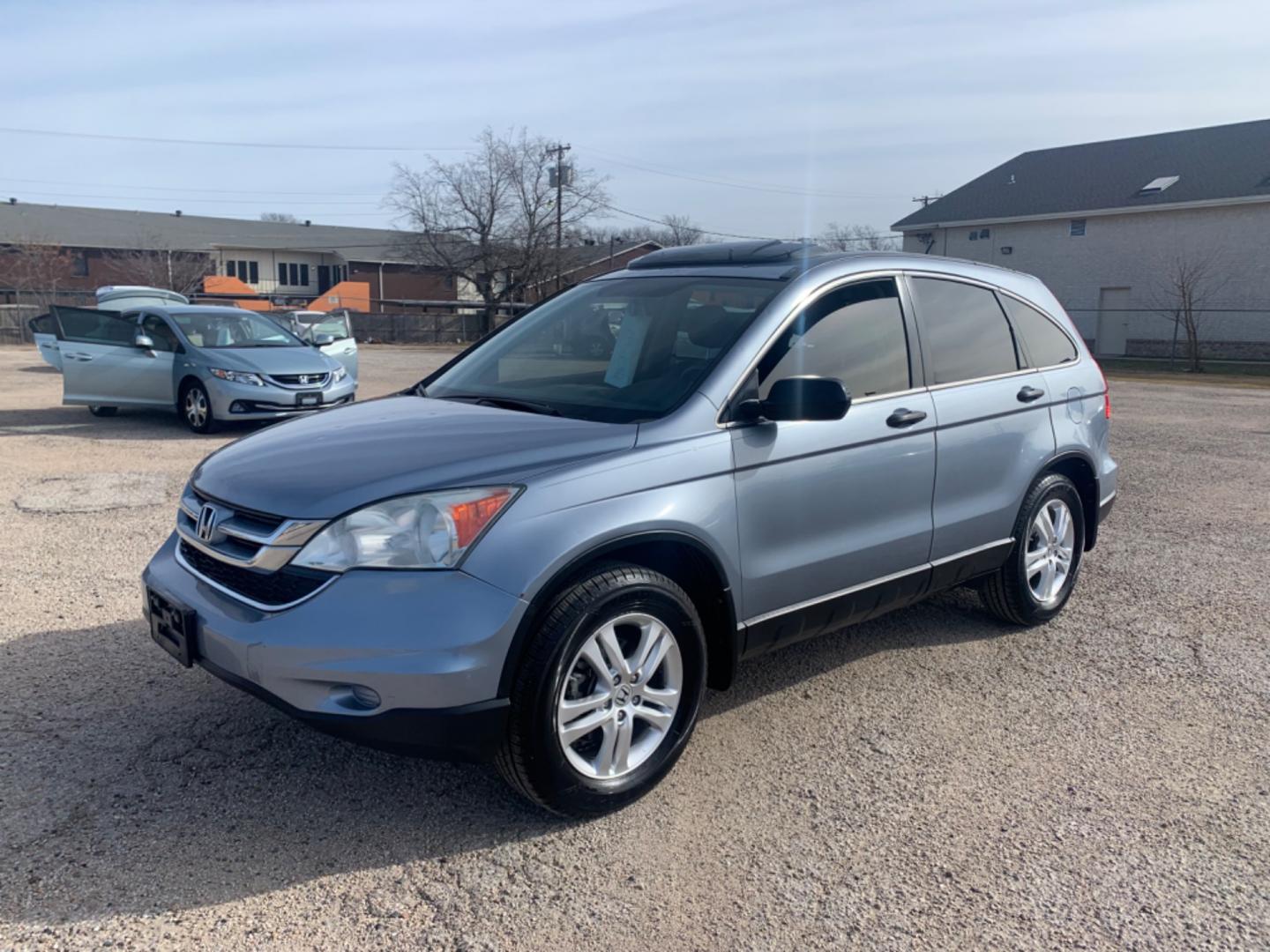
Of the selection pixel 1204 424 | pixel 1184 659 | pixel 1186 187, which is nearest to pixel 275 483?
pixel 1184 659

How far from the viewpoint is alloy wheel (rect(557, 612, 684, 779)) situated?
121 inches

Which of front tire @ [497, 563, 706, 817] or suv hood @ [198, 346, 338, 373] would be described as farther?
suv hood @ [198, 346, 338, 373]

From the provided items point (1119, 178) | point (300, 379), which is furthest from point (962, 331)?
point (1119, 178)

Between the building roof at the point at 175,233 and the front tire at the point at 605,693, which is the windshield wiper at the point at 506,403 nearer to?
the front tire at the point at 605,693

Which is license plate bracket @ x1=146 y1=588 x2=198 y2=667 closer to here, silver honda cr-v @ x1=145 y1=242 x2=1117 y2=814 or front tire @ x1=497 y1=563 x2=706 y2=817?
silver honda cr-v @ x1=145 y1=242 x2=1117 y2=814

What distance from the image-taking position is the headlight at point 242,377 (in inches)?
451

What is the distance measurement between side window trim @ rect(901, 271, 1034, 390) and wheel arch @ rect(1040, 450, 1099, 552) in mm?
572

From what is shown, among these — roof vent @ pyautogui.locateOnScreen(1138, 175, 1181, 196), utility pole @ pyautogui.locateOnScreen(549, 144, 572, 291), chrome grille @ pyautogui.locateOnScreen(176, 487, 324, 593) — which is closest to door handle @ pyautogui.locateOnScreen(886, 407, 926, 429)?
chrome grille @ pyautogui.locateOnScreen(176, 487, 324, 593)

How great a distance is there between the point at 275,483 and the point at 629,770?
149 centimetres

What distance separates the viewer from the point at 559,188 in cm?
5069

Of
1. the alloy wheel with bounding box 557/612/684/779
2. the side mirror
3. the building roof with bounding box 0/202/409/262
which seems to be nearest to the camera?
the alloy wheel with bounding box 557/612/684/779

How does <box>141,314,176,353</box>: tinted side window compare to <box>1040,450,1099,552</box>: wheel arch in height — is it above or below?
above

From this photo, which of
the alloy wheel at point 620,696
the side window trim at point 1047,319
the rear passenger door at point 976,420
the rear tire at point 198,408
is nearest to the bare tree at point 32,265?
the rear tire at point 198,408

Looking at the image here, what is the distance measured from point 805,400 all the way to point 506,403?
3.93 ft
